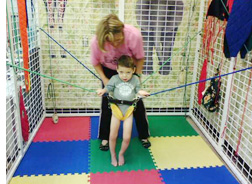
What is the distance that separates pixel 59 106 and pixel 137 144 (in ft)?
4.03

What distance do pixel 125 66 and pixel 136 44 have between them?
219 mm

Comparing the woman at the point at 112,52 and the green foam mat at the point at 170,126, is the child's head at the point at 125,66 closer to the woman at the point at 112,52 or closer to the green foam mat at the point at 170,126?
the woman at the point at 112,52

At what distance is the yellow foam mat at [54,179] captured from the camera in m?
2.15

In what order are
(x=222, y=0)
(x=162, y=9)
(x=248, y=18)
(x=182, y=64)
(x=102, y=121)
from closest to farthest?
(x=248, y=18) → (x=222, y=0) → (x=102, y=121) → (x=162, y=9) → (x=182, y=64)

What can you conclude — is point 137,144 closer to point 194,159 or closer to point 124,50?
point 194,159

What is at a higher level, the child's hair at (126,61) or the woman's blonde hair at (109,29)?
the woman's blonde hair at (109,29)

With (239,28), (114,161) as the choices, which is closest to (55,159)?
(114,161)

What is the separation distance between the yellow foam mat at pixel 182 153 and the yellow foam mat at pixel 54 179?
670mm

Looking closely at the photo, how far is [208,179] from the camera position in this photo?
2219 mm

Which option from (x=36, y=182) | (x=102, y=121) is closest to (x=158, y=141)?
(x=102, y=121)

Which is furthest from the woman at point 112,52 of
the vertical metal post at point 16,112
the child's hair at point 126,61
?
the vertical metal post at point 16,112

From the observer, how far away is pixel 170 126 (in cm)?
315

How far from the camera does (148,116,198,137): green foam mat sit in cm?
298

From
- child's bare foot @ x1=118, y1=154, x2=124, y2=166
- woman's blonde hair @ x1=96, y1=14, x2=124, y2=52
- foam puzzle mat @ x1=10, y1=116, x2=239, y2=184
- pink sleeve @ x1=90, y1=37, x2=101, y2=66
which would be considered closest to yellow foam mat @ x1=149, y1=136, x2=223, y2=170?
foam puzzle mat @ x1=10, y1=116, x2=239, y2=184
